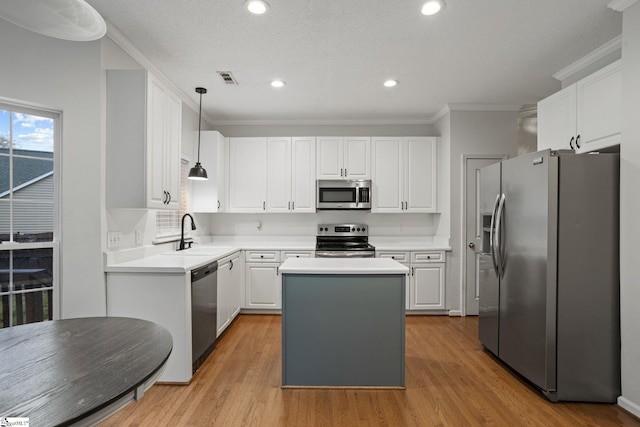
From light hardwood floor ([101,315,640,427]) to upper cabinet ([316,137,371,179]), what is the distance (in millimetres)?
2445

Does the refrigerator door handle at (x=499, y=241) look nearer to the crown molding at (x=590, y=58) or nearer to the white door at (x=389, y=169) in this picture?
the crown molding at (x=590, y=58)

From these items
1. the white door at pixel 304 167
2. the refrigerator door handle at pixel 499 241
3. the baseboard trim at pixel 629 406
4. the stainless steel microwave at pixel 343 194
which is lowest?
the baseboard trim at pixel 629 406

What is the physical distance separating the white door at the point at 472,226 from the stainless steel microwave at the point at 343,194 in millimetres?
1257

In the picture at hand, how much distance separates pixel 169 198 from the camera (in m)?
2.90

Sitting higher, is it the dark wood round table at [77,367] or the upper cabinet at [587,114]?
the upper cabinet at [587,114]

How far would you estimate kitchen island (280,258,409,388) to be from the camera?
242cm

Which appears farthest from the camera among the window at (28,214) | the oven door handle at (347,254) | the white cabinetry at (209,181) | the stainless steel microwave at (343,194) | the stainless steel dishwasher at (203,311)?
the stainless steel microwave at (343,194)

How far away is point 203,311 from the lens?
2801mm

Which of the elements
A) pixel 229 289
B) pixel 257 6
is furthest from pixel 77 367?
pixel 229 289

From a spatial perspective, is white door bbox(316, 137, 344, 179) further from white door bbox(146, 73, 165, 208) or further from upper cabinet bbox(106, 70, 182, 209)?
upper cabinet bbox(106, 70, 182, 209)

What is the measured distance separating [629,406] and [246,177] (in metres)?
4.27

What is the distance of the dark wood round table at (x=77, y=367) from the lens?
82 centimetres

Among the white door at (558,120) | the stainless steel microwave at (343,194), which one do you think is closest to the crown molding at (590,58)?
the white door at (558,120)

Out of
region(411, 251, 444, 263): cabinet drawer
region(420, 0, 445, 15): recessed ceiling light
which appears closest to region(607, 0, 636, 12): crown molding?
region(420, 0, 445, 15): recessed ceiling light
